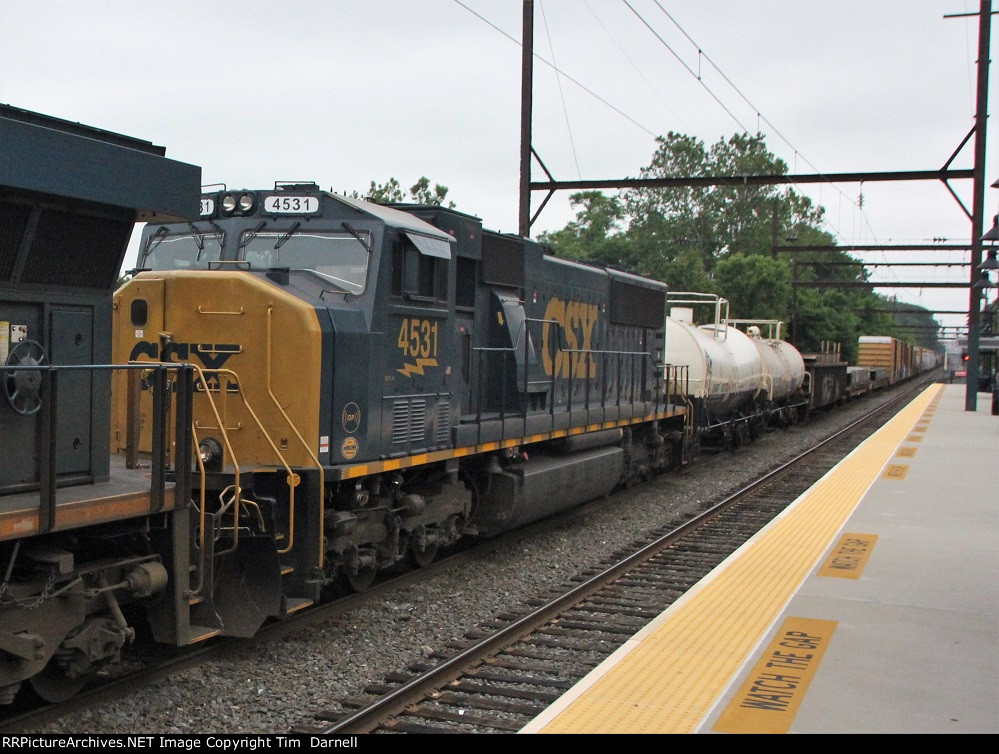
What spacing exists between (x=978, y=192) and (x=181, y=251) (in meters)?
25.1

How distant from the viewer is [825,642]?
6.91 m

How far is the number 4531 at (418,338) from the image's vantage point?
347 inches

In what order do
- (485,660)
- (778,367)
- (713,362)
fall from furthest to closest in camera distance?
(778,367)
(713,362)
(485,660)

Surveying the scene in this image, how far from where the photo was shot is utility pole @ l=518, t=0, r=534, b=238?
1953 cm

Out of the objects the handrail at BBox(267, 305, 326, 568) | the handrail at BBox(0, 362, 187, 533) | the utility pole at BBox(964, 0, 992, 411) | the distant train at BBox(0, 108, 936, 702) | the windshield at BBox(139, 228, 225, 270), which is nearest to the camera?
the handrail at BBox(0, 362, 187, 533)

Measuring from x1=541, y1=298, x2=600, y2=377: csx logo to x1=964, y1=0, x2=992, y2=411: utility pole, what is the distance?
14.7 m

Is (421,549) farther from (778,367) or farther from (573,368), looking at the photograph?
(778,367)

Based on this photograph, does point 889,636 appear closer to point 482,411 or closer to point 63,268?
point 482,411

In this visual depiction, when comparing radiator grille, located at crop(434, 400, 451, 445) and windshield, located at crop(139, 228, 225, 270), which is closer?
windshield, located at crop(139, 228, 225, 270)

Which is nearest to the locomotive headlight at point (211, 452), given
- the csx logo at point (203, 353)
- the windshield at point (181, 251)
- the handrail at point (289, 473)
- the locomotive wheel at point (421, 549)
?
the handrail at point (289, 473)

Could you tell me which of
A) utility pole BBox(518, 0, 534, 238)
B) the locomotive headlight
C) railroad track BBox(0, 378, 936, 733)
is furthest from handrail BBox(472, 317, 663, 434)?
utility pole BBox(518, 0, 534, 238)

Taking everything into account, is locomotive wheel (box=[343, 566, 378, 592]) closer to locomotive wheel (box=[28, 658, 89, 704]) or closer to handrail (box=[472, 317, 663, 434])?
handrail (box=[472, 317, 663, 434])

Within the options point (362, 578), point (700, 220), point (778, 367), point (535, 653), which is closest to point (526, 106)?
point (778, 367)

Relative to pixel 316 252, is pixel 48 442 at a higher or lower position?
lower
